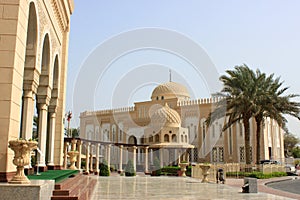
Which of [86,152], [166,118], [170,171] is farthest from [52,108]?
[166,118]

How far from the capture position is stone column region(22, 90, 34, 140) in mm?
8817

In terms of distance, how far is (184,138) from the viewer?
2688 centimetres

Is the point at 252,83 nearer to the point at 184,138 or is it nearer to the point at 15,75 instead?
the point at 184,138

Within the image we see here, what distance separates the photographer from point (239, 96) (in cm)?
1886

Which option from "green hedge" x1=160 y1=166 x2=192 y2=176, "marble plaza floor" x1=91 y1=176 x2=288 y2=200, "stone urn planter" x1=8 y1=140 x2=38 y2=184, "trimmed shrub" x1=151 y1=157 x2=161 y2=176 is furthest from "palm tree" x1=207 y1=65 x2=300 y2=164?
"stone urn planter" x1=8 y1=140 x2=38 y2=184

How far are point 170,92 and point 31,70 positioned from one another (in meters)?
24.9

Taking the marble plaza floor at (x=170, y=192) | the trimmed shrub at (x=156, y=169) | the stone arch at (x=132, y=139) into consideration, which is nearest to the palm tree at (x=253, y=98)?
the trimmed shrub at (x=156, y=169)

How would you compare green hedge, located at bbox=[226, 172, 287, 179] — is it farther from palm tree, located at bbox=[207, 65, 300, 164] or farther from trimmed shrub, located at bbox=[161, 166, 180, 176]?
trimmed shrub, located at bbox=[161, 166, 180, 176]

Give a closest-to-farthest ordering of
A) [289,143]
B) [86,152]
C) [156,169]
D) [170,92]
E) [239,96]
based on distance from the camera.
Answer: [239,96] → [86,152] → [156,169] → [170,92] → [289,143]

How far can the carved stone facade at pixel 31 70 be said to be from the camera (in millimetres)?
5836

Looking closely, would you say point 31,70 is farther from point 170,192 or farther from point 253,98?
point 253,98

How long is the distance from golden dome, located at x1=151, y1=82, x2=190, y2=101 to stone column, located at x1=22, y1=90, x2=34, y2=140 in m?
23.6

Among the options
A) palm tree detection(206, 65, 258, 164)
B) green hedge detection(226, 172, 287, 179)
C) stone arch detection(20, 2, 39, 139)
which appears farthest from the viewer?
palm tree detection(206, 65, 258, 164)

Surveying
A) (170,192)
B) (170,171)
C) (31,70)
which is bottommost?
(170,171)
